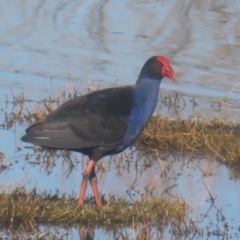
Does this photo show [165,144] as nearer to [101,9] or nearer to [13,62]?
[13,62]

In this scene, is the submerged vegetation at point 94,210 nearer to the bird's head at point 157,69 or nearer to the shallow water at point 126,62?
the shallow water at point 126,62

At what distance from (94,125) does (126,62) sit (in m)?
4.93

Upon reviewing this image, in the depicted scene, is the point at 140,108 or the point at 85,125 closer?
the point at 85,125

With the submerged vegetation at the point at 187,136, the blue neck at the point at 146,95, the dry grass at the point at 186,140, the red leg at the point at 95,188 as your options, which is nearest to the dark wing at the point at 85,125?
the blue neck at the point at 146,95

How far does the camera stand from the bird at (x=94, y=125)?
6352mm

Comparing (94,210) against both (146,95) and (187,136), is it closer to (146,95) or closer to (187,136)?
(146,95)

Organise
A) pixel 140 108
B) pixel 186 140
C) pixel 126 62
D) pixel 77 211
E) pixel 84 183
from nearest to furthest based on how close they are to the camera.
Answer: pixel 77 211 → pixel 84 183 → pixel 140 108 → pixel 186 140 → pixel 126 62

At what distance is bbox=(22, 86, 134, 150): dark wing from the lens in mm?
6340

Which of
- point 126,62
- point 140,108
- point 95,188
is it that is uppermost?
point 140,108

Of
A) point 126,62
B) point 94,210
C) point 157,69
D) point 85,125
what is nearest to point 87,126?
point 85,125

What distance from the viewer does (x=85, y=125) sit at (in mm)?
6438

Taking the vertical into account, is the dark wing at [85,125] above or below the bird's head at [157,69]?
below

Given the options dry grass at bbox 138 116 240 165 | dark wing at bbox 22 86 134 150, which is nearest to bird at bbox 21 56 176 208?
dark wing at bbox 22 86 134 150

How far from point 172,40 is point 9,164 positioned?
19.5 feet
